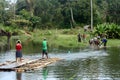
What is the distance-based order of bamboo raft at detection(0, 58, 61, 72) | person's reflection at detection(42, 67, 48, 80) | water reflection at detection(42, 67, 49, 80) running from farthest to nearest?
bamboo raft at detection(0, 58, 61, 72) → water reflection at detection(42, 67, 49, 80) → person's reflection at detection(42, 67, 48, 80)

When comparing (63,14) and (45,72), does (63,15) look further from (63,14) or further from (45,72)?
(45,72)

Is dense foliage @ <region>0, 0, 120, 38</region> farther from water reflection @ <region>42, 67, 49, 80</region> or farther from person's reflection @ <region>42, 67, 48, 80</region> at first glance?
water reflection @ <region>42, 67, 49, 80</region>

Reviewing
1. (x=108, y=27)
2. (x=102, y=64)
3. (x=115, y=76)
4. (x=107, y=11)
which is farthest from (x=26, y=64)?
(x=107, y=11)

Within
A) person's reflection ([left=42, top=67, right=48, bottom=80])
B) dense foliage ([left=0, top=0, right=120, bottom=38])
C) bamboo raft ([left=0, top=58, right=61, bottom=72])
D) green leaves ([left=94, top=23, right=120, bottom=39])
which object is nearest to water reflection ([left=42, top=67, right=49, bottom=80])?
person's reflection ([left=42, top=67, right=48, bottom=80])

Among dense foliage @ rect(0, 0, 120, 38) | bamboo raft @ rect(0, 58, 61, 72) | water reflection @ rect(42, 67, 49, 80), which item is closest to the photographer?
water reflection @ rect(42, 67, 49, 80)

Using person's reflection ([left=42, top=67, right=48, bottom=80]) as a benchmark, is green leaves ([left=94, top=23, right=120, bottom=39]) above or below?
below

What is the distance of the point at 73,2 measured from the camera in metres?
83.4

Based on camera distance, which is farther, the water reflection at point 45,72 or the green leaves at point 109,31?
the green leaves at point 109,31

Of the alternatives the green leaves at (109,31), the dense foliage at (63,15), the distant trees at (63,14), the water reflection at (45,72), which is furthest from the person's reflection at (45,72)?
the distant trees at (63,14)

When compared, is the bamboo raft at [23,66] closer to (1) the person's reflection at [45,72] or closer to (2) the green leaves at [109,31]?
(1) the person's reflection at [45,72]

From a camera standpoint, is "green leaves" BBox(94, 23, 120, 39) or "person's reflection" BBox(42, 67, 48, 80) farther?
"green leaves" BBox(94, 23, 120, 39)

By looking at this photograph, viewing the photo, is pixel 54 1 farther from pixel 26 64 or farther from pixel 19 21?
pixel 26 64

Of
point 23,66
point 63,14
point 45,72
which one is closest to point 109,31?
point 23,66

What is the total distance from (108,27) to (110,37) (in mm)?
1545
